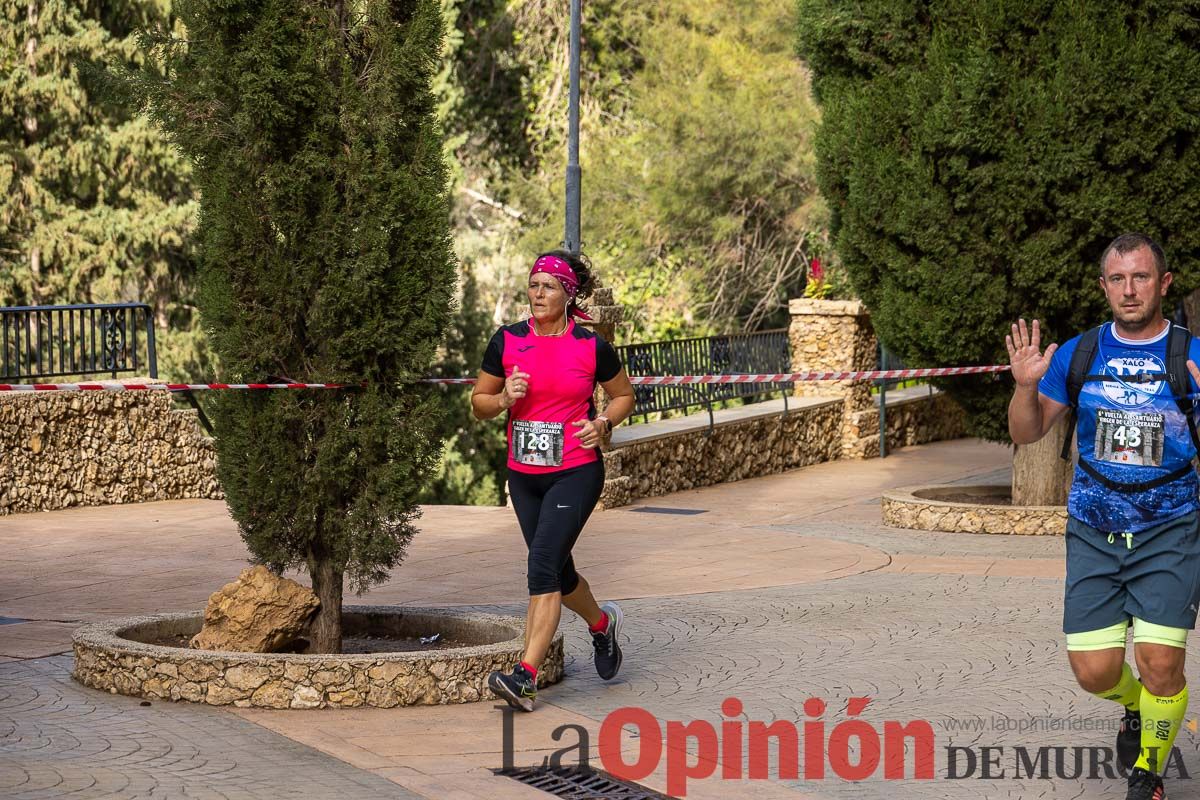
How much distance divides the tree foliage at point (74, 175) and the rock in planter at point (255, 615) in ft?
76.2

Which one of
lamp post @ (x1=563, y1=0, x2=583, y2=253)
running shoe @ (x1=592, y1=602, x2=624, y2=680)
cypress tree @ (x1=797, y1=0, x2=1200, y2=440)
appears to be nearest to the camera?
running shoe @ (x1=592, y1=602, x2=624, y2=680)

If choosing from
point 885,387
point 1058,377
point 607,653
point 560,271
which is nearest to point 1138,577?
point 1058,377

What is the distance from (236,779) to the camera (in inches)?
237

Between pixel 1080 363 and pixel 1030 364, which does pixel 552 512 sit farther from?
pixel 1080 363

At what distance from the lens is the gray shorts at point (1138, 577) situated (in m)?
5.68

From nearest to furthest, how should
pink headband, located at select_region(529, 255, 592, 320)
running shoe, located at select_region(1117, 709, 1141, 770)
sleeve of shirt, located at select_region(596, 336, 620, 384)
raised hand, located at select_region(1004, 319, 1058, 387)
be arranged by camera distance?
raised hand, located at select_region(1004, 319, 1058, 387)
running shoe, located at select_region(1117, 709, 1141, 770)
pink headband, located at select_region(529, 255, 592, 320)
sleeve of shirt, located at select_region(596, 336, 620, 384)

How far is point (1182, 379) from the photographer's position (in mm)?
5738

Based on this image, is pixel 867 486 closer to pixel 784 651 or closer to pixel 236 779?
pixel 784 651

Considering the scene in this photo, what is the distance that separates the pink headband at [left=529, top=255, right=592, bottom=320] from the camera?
7.44m

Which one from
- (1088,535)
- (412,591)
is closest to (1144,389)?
(1088,535)

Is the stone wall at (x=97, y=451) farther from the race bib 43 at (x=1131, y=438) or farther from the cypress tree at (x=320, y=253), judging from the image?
the race bib 43 at (x=1131, y=438)

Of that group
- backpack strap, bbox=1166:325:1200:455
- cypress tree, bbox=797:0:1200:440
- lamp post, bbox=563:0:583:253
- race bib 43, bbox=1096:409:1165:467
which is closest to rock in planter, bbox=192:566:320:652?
race bib 43, bbox=1096:409:1165:467

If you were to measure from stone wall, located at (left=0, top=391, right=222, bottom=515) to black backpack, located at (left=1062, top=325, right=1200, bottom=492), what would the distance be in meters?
10.1

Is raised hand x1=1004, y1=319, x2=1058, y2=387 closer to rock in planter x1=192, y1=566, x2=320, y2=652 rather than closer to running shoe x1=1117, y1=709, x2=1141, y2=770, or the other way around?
running shoe x1=1117, y1=709, x2=1141, y2=770
